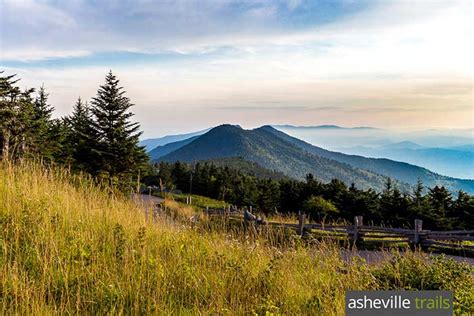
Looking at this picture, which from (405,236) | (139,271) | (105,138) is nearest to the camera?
(139,271)

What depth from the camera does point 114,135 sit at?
30.5 m

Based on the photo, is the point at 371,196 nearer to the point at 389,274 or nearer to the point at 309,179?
the point at 309,179

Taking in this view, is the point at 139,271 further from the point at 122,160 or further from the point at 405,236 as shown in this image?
the point at 122,160

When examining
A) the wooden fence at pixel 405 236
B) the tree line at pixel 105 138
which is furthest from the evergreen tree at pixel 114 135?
the wooden fence at pixel 405 236

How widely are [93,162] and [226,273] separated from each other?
28.3m

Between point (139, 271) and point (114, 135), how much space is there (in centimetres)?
2868

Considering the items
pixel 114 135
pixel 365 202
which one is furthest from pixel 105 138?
pixel 365 202

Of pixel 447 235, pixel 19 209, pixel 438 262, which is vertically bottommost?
pixel 447 235

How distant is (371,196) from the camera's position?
33.9 metres

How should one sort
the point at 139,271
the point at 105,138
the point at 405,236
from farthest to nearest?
the point at 105,138 → the point at 405,236 → the point at 139,271

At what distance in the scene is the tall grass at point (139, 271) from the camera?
2.92 metres

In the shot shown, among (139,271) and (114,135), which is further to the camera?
(114,135)

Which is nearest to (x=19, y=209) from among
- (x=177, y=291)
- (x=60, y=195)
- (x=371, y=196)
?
(x=60, y=195)

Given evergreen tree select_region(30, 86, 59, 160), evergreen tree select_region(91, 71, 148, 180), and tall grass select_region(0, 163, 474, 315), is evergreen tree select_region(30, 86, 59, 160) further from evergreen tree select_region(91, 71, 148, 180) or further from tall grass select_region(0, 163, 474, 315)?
tall grass select_region(0, 163, 474, 315)
